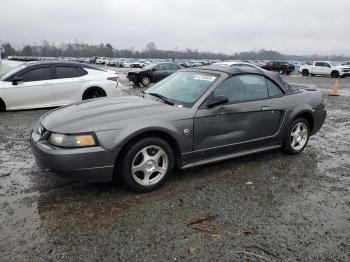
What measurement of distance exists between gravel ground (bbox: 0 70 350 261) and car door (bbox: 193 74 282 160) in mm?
412

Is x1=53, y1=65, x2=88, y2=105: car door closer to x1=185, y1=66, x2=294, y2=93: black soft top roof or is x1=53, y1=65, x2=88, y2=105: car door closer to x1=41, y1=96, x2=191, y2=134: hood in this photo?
x1=41, y1=96, x2=191, y2=134: hood

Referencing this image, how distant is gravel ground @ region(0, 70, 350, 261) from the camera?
302 cm

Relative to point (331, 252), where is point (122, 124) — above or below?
above

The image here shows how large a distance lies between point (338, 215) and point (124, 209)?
2380 mm

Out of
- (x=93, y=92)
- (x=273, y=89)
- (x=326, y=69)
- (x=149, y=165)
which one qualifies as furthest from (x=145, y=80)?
(x=326, y=69)

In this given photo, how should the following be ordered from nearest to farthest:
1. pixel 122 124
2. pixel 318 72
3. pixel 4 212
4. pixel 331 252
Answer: pixel 331 252, pixel 4 212, pixel 122 124, pixel 318 72

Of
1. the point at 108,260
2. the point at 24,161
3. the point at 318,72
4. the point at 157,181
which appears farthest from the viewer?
the point at 318,72

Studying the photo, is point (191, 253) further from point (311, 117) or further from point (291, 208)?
point (311, 117)

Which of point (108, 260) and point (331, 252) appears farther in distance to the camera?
point (331, 252)

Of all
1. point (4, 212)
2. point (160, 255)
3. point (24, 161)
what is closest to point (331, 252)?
point (160, 255)

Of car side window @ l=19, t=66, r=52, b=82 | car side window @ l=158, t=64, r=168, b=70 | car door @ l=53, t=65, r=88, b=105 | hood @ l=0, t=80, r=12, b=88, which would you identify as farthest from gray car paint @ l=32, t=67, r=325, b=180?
car side window @ l=158, t=64, r=168, b=70

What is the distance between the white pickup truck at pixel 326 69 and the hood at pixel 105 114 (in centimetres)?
3376

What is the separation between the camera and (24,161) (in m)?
5.27

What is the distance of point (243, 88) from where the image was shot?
5.07 meters
